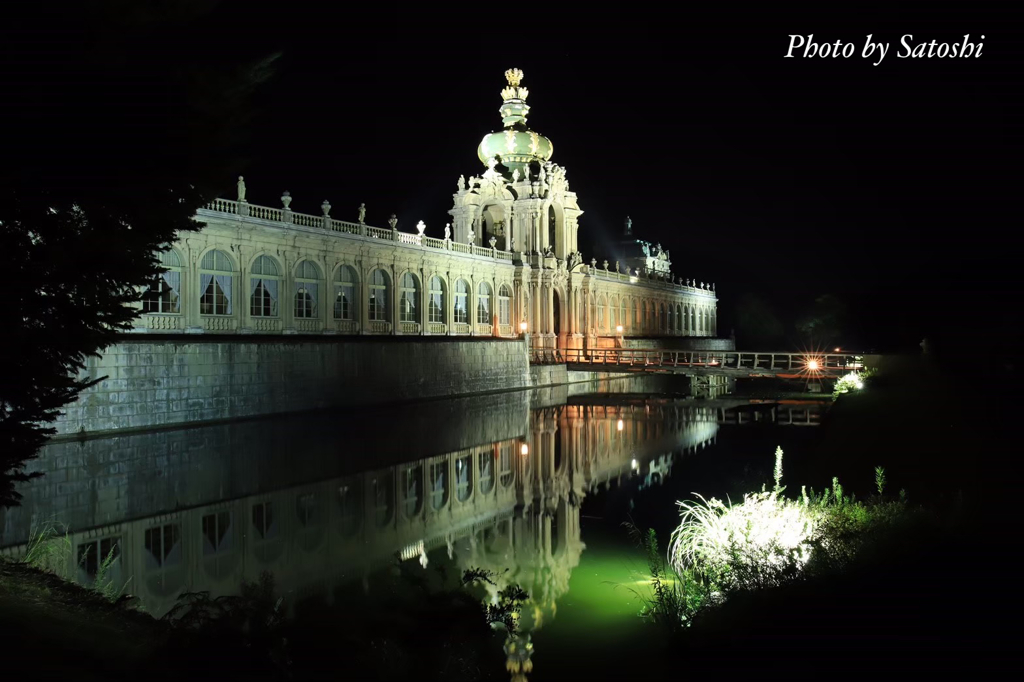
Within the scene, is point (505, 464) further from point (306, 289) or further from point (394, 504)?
point (306, 289)

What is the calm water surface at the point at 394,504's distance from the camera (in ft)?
39.5

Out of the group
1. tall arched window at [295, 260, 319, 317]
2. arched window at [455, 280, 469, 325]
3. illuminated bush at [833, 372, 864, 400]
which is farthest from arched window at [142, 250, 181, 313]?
illuminated bush at [833, 372, 864, 400]

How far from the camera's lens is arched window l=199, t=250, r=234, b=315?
33562mm

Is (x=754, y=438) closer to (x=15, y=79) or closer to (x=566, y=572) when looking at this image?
(x=566, y=572)

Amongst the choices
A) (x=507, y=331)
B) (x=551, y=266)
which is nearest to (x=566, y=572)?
(x=507, y=331)

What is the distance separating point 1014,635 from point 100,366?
80.3 ft

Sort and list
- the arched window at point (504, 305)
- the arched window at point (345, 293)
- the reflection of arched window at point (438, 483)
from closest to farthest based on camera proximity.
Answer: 1. the reflection of arched window at point (438, 483)
2. the arched window at point (345, 293)
3. the arched window at point (504, 305)

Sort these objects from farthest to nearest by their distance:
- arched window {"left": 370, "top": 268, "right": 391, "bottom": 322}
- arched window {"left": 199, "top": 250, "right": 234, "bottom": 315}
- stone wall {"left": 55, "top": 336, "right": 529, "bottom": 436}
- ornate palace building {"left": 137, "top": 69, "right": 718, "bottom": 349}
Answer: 1. arched window {"left": 370, "top": 268, "right": 391, "bottom": 322}
2. ornate palace building {"left": 137, "top": 69, "right": 718, "bottom": 349}
3. arched window {"left": 199, "top": 250, "right": 234, "bottom": 315}
4. stone wall {"left": 55, "top": 336, "right": 529, "bottom": 436}

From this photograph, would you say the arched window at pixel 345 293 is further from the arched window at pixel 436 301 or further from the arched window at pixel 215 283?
the arched window at pixel 215 283

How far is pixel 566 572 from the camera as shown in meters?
12.8

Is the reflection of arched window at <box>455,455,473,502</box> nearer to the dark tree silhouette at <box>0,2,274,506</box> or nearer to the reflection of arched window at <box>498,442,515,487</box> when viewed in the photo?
the reflection of arched window at <box>498,442,515,487</box>

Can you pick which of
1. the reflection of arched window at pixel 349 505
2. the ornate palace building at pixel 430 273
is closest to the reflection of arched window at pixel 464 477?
the reflection of arched window at pixel 349 505

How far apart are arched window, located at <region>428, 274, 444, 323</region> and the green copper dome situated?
18690mm

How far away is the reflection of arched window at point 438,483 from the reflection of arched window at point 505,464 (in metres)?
1.54
